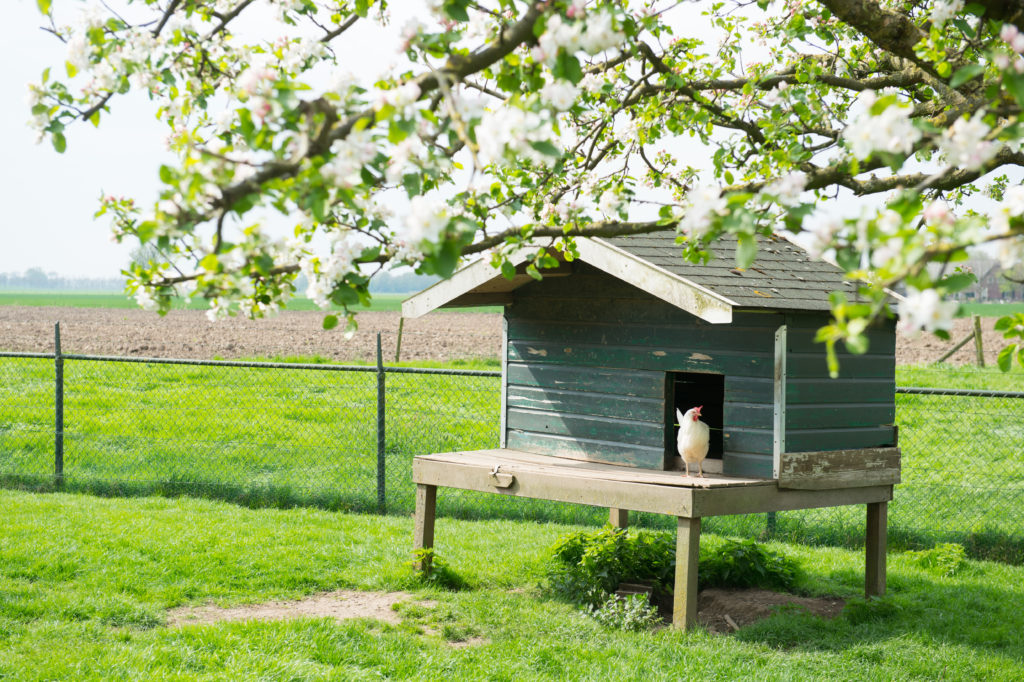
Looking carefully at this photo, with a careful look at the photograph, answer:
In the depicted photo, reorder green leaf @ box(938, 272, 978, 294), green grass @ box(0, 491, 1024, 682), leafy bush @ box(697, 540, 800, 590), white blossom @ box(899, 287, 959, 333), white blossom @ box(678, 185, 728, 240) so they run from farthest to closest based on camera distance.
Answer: leafy bush @ box(697, 540, 800, 590) → green grass @ box(0, 491, 1024, 682) → white blossom @ box(678, 185, 728, 240) → green leaf @ box(938, 272, 978, 294) → white blossom @ box(899, 287, 959, 333)

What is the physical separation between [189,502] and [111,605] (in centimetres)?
326

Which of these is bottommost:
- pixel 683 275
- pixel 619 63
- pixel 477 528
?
pixel 477 528

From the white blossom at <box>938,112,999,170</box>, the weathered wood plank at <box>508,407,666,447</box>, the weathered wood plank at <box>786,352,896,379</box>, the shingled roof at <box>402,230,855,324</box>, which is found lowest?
the weathered wood plank at <box>508,407,666,447</box>

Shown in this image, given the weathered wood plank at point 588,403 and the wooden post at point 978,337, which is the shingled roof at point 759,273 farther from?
the wooden post at point 978,337

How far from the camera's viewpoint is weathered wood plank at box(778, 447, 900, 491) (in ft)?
18.2

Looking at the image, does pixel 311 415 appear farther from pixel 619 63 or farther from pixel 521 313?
pixel 619 63

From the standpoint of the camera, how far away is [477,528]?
8.16m

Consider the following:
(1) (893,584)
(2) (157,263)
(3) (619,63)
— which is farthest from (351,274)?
(1) (893,584)

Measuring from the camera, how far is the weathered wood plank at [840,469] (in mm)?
5562

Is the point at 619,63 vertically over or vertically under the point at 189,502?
over

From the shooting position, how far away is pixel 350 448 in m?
10.7

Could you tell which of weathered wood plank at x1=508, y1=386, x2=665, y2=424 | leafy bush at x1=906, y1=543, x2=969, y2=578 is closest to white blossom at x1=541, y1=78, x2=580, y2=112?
weathered wood plank at x1=508, y1=386, x2=665, y2=424

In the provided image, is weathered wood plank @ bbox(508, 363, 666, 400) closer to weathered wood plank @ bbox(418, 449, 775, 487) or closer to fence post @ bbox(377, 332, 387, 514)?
weathered wood plank @ bbox(418, 449, 775, 487)

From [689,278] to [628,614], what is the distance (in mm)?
1941
